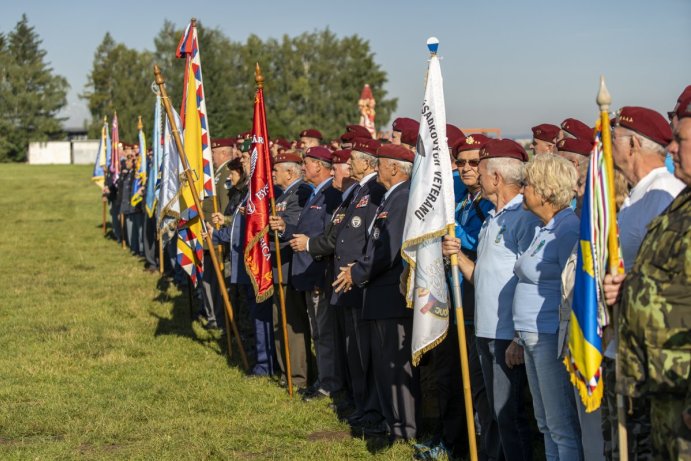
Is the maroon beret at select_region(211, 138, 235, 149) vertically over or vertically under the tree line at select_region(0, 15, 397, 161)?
under

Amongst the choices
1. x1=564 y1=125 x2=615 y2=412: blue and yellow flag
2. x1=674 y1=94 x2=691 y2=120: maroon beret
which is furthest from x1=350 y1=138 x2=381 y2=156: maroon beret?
x1=674 y1=94 x2=691 y2=120: maroon beret

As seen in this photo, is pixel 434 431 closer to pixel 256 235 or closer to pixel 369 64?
pixel 256 235

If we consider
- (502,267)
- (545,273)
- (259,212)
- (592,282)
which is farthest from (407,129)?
(592,282)

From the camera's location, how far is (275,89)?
290 feet

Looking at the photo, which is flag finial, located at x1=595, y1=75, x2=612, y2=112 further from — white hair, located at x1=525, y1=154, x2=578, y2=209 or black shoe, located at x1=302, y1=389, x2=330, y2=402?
black shoe, located at x1=302, y1=389, x2=330, y2=402

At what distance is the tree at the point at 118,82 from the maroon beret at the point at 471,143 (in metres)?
85.7

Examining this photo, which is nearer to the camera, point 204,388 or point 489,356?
point 489,356

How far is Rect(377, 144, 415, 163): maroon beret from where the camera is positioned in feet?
23.2

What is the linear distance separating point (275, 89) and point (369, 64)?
911cm

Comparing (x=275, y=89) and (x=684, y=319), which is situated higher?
(x=275, y=89)

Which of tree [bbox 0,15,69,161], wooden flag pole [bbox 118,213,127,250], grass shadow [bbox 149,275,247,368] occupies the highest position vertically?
tree [bbox 0,15,69,161]

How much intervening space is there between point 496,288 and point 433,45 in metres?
1.53

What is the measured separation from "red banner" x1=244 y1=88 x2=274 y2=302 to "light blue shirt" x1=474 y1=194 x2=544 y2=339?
12.2 ft

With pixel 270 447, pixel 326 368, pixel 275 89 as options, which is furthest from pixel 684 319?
pixel 275 89
